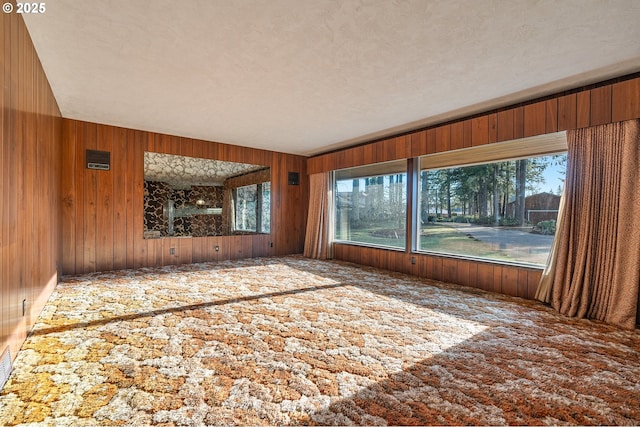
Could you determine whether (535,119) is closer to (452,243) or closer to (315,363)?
(452,243)

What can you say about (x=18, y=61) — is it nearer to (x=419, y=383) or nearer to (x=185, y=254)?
(x=419, y=383)

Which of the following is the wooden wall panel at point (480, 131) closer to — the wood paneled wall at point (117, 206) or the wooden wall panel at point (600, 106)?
the wooden wall panel at point (600, 106)

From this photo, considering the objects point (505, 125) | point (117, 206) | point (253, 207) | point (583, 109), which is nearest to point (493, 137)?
point (505, 125)

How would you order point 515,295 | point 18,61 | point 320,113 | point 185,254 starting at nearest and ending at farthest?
1. point 18,61
2. point 515,295
3. point 320,113
4. point 185,254

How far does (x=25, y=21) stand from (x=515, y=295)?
532 cm

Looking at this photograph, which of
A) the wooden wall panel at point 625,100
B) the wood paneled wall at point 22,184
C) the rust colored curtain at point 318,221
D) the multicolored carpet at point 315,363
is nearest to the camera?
the multicolored carpet at point 315,363

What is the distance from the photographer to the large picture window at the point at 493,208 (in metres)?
3.45

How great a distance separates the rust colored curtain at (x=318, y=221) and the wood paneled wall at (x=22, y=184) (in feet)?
14.2

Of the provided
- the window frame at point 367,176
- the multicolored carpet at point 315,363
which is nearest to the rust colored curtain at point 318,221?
the window frame at point 367,176

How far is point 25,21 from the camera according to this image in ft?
7.10

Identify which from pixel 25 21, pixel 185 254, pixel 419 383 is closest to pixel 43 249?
pixel 25 21

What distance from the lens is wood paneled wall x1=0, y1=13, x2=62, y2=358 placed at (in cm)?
179

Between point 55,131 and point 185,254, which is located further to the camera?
point 185,254

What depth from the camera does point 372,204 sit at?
5.75 m
